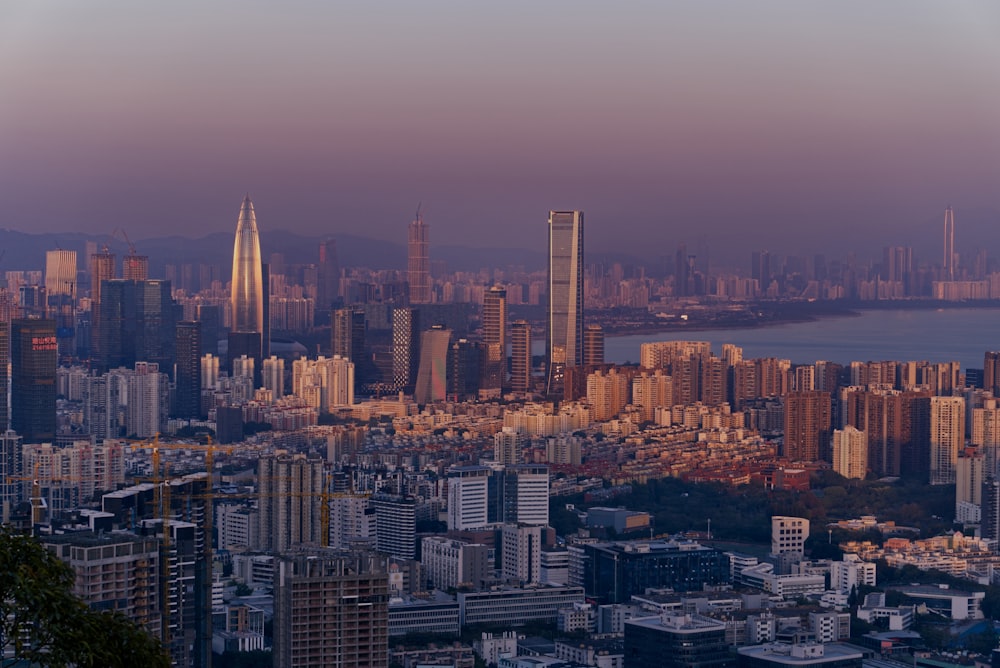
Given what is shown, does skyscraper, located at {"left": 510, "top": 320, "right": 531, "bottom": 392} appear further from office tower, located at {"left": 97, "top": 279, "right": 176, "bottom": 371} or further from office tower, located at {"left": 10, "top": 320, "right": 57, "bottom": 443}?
office tower, located at {"left": 10, "top": 320, "right": 57, "bottom": 443}

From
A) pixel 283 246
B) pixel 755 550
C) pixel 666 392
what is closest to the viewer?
pixel 755 550

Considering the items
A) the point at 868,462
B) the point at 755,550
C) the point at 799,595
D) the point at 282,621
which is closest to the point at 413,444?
the point at 868,462

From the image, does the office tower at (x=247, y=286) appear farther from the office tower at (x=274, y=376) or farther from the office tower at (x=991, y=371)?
the office tower at (x=991, y=371)

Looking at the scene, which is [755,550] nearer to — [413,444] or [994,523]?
[994,523]

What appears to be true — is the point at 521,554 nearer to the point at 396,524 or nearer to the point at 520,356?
the point at 396,524

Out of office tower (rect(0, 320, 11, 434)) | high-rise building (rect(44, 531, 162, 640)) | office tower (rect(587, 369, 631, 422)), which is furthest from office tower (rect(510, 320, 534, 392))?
high-rise building (rect(44, 531, 162, 640))

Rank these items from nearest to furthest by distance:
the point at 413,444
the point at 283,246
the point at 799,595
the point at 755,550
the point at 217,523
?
the point at 799,595 < the point at 217,523 < the point at 755,550 < the point at 413,444 < the point at 283,246
